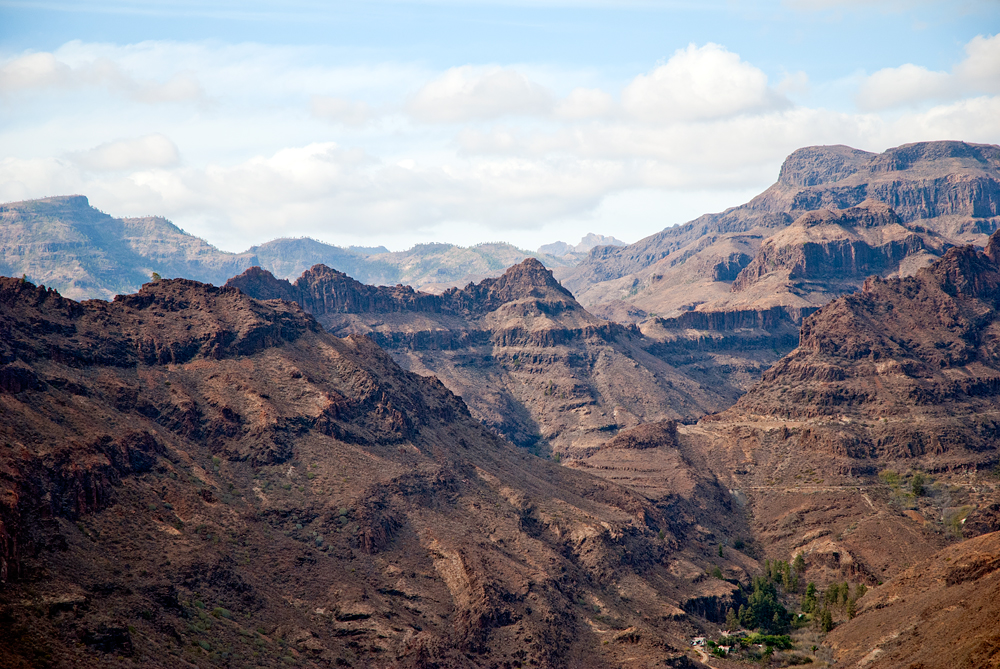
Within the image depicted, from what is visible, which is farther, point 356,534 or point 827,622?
point 827,622

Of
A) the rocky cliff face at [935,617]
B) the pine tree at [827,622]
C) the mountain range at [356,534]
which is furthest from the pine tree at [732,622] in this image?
the rocky cliff face at [935,617]

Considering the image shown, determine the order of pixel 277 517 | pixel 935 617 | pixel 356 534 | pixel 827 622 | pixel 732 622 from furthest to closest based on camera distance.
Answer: pixel 732 622
pixel 827 622
pixel 356 534
pixel 277 517
pixel 935 617

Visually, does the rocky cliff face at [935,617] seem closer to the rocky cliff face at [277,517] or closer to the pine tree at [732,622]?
the pine tree at [732,622]

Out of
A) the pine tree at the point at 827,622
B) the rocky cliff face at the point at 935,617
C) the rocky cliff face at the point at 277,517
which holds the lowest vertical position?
the pine tree at the point at 827,622

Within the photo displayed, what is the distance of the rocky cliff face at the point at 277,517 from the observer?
3866 inches

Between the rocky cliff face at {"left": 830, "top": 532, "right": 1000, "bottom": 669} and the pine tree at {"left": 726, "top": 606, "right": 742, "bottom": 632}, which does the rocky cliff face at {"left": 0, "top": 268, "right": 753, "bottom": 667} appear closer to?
the pine tree at {"left": 726, "top": 606, "right": 742, "bottom": 632}

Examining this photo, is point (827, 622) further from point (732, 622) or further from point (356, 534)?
point (356, 534)

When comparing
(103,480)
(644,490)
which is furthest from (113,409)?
(644,490)

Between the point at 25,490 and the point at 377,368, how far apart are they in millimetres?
84183

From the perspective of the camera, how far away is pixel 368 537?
433 ft

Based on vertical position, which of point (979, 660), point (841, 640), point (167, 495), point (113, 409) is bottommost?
point (841, 640)

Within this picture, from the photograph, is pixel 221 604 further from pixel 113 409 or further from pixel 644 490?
pixel 644 490

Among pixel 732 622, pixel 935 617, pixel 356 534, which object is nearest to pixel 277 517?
pixel 356 534

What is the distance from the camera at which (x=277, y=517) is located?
130 m
